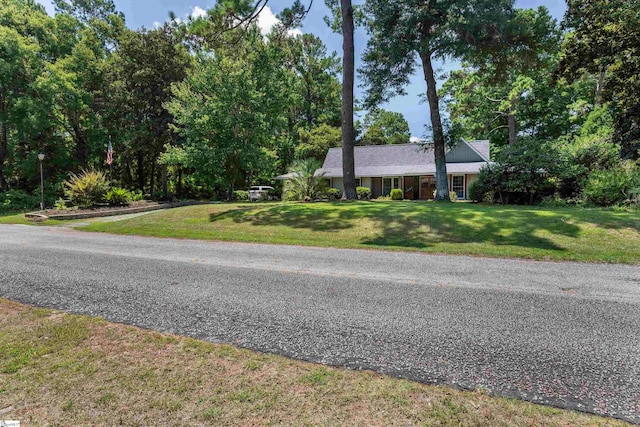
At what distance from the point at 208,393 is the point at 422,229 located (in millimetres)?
8314

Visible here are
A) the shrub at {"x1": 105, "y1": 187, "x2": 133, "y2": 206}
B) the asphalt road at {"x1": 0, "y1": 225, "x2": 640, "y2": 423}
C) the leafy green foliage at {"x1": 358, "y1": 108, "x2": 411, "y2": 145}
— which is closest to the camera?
the asphalt road at {"x1": 0, "y1": 225, "x2": 640, "y2": 423}

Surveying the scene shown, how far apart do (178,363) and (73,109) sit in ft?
94.6

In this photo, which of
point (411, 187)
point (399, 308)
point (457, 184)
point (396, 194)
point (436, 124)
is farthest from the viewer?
point (411, 187)

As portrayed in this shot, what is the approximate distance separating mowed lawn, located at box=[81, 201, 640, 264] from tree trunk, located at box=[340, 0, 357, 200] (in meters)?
3.05

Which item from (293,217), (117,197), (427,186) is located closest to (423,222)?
(293,217)

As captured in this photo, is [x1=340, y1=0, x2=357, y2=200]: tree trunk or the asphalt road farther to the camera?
[x1=340, y1=0, x2=357, y2=200]: tree trunk

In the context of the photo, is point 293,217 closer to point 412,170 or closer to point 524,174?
point 524,174

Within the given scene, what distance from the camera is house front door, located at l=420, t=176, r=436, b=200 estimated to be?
25947mm

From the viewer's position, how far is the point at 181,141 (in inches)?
945

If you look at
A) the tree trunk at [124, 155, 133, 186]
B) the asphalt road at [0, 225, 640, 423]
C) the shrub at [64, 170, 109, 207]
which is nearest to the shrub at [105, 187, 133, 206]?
the shrub at [64, 170, 109, 207]

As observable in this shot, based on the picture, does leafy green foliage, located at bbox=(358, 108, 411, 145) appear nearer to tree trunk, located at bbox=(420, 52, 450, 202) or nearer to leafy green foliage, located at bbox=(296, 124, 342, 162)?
leafy green foliage, located at bbox=(296, 124, 342, 162)

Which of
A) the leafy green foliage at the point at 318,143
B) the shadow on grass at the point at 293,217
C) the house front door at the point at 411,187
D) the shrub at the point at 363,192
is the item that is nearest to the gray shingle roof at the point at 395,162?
the house front door at the point at 411,187

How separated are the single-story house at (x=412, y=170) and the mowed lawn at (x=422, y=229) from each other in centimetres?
1398

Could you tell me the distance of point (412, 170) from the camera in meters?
25.8
